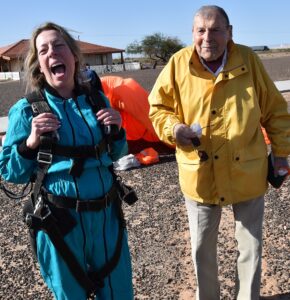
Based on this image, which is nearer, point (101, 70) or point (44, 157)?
point (44, 157)

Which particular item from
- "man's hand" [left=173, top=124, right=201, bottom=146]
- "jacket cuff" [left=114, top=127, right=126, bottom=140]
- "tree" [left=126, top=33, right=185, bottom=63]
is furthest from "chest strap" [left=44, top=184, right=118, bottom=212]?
"tree" [left=126, top=33, right=185, bottom=63]

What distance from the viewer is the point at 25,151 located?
2047mm

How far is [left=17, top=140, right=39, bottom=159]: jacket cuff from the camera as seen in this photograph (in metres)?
2.04

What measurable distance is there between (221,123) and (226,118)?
40 mm

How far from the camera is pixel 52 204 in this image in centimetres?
212

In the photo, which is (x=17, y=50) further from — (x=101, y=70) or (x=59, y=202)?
(x=59, y=202)

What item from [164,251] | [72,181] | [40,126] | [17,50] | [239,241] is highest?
[17,50]

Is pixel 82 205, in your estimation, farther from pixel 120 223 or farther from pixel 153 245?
pixel 153 245

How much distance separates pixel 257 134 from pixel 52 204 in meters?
1.26

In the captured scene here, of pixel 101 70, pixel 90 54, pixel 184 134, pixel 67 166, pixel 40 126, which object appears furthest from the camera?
pixel 90 54

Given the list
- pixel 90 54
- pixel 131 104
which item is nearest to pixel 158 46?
pixel 90 54

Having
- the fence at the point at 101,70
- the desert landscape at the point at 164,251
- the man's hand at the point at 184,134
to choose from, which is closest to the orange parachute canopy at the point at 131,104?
the desert landscape at the point at 164,251

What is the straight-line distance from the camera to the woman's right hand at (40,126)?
1958 mm

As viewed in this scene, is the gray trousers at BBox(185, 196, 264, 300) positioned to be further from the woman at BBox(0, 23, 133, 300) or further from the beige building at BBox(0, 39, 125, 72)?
the beige building at BBox(0, 39, 125, 72)
